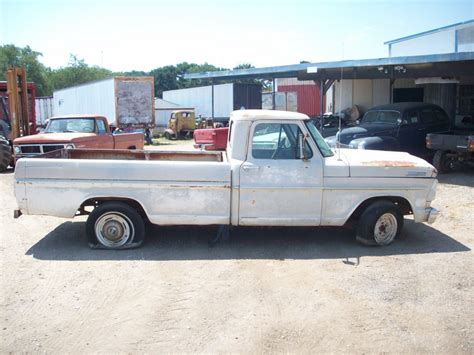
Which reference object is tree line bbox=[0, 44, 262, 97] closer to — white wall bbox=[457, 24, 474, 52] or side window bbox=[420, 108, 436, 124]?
white wall bbox=[457, 24, 474, 52]

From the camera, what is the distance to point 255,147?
6.30 metres

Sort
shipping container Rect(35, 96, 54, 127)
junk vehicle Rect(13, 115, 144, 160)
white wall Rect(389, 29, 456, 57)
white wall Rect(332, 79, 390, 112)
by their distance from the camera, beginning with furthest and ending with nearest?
shipping container Rect(35, 96, 54, 127) < white wall Rect(389, 29, 456, 57) < white wall Rect(332, 79, 390, 112) < junk vehicle Rect(13, 115, 144, 160)

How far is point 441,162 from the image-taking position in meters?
12.6

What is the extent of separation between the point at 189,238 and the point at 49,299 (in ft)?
7.82

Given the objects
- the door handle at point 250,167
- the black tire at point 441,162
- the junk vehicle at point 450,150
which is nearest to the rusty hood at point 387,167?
the door handle at point 250,167

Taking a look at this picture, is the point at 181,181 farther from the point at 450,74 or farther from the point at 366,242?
the point at 450,74

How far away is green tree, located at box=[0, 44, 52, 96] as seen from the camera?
64.7 metres

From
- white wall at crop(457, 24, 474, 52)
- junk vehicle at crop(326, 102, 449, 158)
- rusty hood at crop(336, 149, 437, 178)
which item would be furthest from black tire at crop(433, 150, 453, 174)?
white wall at crop(457, 24, 474, 52)

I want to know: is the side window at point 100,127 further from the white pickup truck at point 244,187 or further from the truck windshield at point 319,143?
the truck windshield at point 319,143

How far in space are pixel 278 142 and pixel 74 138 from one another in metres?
6.03

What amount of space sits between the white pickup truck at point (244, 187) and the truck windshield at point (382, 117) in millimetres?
7278

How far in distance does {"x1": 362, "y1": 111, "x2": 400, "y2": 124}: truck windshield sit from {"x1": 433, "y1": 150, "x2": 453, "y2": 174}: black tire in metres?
1.44

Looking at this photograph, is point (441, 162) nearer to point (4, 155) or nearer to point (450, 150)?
point (450, 150)

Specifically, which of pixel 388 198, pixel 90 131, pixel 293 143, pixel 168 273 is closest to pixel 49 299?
pixel 168 273
